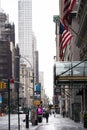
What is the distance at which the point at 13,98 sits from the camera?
173 metres

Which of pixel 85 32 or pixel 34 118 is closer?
pixel 85 32

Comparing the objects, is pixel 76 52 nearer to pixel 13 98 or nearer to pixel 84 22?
pixel 84 22

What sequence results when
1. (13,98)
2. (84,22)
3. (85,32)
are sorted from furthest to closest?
(13,98) < (85,32) < (84,22)

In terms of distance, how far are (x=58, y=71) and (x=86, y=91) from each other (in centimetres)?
1364

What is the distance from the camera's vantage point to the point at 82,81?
4425 cm

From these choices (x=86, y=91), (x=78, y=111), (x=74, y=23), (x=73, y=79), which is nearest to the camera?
(x=73, y=79)

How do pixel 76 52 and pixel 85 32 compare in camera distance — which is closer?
pixel 85 32

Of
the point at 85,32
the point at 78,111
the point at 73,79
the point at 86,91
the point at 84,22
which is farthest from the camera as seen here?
the point at 78,111

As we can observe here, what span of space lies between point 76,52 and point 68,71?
112ft

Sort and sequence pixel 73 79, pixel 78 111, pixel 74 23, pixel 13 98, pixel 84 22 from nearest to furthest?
pixel 73 79, pixel 84 22, pixel 78 111, pixel 74 23, pixel 13 98

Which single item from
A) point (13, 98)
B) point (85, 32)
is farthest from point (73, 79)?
point (13, 98)

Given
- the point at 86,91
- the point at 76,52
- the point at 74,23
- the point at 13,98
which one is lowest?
the point at 13,98

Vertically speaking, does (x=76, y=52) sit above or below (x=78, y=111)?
above

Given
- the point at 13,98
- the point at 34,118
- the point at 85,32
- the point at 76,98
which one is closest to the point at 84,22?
the point at 85,32
